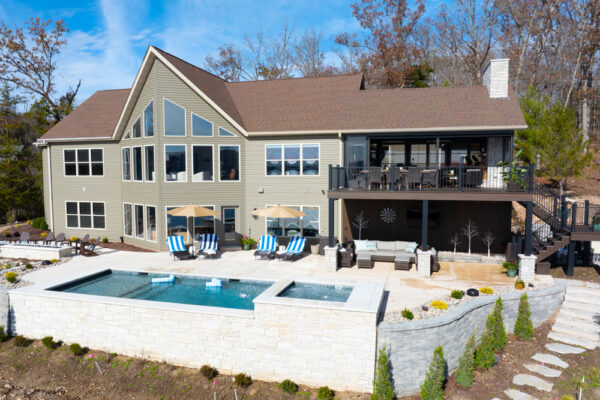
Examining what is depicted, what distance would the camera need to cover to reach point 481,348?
33.6 ft

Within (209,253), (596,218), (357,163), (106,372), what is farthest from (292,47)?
(106,372)

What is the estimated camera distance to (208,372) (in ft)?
33.2

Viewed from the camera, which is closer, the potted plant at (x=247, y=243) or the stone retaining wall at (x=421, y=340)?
the stone retaining wall at (x=421, y=340)

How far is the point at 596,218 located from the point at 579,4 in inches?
1028

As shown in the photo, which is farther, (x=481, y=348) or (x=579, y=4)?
(x=579, y=4)

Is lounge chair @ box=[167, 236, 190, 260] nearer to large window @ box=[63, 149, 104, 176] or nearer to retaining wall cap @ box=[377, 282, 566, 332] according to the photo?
large window @ box=[63, 149, 104, 176]

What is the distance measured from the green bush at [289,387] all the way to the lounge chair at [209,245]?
8.55 meters

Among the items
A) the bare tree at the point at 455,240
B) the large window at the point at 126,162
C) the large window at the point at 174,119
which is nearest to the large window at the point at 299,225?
the large window at the point at 174,119

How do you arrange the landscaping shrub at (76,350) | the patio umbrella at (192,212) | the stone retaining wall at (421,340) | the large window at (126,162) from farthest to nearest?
1. the large window at (126,162)
2. the patio umbrella at (192,212)
3. the landscaping shrub at (76,350)
4. the stone retaining wall at (421,340)

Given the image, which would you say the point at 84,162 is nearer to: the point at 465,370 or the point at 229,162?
the point at 229,162

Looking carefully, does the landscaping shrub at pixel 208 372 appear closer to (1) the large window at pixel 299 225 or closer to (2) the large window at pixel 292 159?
(1) the large window at pixel 299 225

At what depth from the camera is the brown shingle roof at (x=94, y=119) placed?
70.0 feet

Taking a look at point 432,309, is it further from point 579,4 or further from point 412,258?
point 579,4

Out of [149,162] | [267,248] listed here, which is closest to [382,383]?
[267,248]
